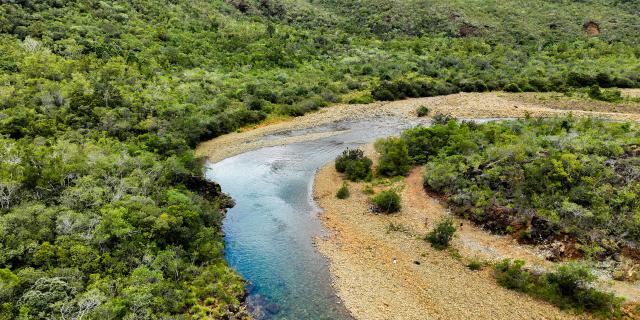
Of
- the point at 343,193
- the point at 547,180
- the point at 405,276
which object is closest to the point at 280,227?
the point at 343,193

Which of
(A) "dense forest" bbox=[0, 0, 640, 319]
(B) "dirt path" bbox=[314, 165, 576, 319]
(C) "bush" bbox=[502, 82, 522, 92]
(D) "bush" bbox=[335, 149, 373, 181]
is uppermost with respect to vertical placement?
(A) "dense forest" bbox=[0, 0, 640, 319]

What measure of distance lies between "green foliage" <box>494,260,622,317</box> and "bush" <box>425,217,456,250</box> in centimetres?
461

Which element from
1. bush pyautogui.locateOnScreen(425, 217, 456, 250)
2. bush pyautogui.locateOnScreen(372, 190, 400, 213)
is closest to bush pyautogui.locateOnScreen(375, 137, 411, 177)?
bush pyautogui.locateOnScreen(372, 190, 400, 213)

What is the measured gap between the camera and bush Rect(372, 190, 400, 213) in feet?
121

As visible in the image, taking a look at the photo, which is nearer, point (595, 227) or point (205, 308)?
point (205, 308)

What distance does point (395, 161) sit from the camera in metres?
44.3

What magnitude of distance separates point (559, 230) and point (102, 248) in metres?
29.2

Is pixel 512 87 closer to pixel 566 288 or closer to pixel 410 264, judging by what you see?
pixel 410 264

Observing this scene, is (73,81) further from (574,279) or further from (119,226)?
(574,279)

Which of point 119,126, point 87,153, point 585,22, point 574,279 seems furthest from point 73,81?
point 585,22

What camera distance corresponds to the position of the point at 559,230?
30.5 m

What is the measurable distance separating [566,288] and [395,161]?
→ 68.1 feet

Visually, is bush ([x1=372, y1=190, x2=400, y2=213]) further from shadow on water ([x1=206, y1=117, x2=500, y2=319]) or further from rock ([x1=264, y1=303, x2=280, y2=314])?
rock ([x1=264, y1=303, x2=280, y2=314])

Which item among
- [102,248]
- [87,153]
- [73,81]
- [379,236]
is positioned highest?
[73,81]
